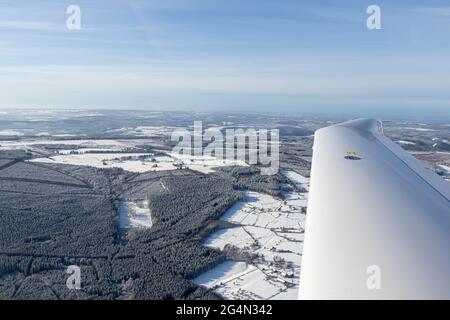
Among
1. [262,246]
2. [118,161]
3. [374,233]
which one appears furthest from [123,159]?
[374,233]

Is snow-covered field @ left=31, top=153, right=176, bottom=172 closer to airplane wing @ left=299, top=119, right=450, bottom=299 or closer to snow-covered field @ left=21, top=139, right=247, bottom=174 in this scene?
snow-covered field @ left=21, top=139, right=247, bottom=174

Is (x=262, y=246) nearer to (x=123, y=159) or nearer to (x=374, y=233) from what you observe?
(x=374, y=233)

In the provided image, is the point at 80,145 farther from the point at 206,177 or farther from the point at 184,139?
the point at 206,177

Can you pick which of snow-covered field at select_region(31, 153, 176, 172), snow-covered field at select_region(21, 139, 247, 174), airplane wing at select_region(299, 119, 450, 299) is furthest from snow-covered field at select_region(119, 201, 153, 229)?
airplane wing at select_region(299, 119, 450, 299)

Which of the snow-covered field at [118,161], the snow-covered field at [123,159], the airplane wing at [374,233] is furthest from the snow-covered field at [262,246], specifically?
the snow-covered field at [118,161]

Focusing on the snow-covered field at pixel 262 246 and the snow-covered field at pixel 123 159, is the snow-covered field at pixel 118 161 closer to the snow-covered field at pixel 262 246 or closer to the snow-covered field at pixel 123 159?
the snow-covered field at pixel 123 159
